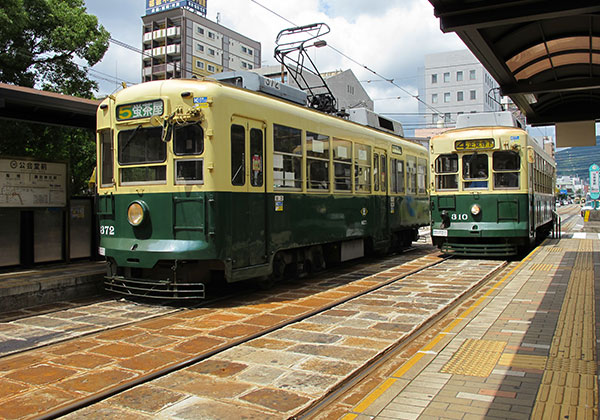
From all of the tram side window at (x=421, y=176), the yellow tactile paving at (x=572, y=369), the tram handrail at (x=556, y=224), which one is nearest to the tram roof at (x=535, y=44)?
the yellow tactile paving at (x=572, y=369)

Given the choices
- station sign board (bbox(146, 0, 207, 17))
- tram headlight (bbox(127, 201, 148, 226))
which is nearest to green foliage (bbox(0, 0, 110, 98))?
tram headlight (bbox(127, 201, 148, 226))

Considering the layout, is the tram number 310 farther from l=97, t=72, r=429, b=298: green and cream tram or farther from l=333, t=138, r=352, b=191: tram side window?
l=97, t=72, r=429, b=298: green and cream tram

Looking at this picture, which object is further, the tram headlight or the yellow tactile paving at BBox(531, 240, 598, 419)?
the tram headlight

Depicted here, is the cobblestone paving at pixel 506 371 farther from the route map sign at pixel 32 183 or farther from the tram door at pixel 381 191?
the route map sign at pixel 32 183

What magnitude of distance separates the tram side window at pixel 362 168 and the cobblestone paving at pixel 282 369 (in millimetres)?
4074

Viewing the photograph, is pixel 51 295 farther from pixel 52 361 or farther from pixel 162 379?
pixel 162 379

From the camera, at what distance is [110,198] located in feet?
27.2

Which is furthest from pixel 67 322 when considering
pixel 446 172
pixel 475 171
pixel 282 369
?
pixel 475 171

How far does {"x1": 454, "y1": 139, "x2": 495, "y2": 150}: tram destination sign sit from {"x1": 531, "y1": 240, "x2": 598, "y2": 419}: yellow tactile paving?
5856 mm

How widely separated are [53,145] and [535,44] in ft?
41.6

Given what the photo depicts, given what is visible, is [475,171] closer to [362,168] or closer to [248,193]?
A: [362,168]

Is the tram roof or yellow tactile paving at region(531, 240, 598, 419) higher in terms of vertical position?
the tram roof

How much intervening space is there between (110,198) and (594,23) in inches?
269

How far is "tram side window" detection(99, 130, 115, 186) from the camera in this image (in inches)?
330
